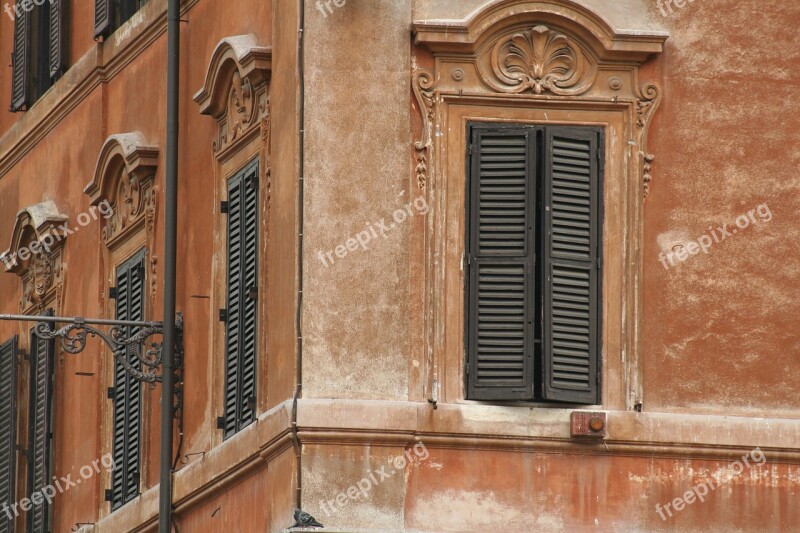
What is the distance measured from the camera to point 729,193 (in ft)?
75.7

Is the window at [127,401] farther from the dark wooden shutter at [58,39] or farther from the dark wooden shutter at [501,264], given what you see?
Answer: the dark wooden shutter at [501,264]

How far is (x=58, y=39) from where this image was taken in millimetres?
30188

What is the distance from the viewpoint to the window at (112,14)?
28047 mm

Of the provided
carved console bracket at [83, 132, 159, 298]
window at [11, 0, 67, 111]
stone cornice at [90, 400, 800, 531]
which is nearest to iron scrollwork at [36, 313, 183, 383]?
carved console bracket at [83, 132, 159, 298]

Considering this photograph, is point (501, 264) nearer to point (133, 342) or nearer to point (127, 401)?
point (133, 342)

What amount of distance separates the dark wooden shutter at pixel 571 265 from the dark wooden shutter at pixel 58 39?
8.32 meters

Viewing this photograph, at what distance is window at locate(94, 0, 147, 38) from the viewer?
2805 cm

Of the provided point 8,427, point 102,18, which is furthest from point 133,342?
point 8,427

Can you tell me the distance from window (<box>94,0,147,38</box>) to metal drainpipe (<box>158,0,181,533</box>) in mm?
1974

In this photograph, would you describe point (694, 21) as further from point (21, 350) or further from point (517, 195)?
point (21, 350)

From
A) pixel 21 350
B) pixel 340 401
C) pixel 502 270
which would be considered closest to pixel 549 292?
pixel 502 270

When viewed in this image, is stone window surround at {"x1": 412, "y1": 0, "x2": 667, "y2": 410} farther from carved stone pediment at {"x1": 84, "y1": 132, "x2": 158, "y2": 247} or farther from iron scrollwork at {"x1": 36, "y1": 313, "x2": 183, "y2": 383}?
carved stone pediment at {"x1": 84, "y1": 132, "x2": 158, "y2": 247}

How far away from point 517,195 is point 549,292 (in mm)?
753

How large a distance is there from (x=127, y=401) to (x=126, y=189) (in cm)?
184
